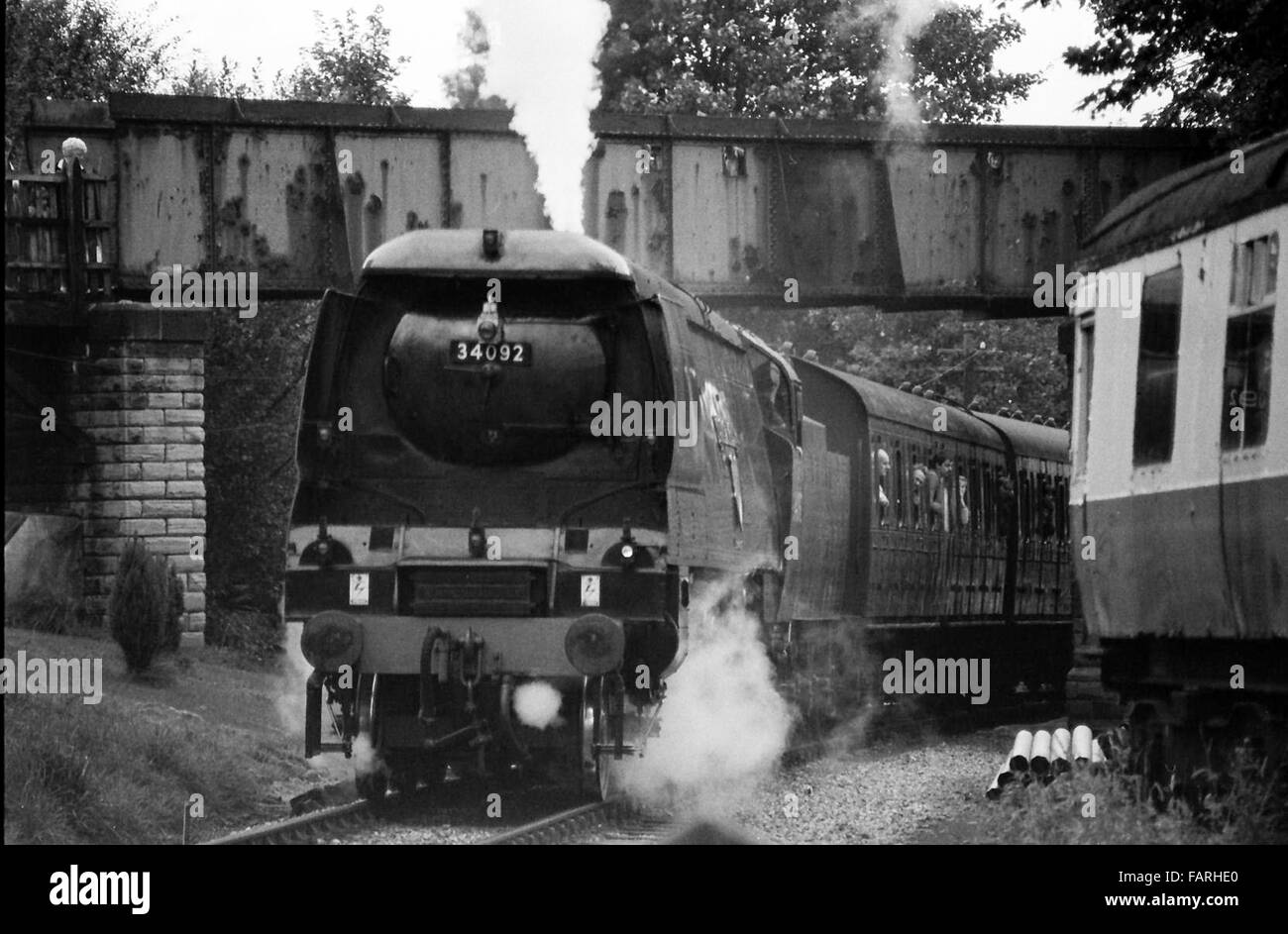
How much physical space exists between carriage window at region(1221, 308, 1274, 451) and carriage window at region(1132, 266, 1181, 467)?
0.64 metres

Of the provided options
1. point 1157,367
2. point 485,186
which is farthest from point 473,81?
point 1157,367

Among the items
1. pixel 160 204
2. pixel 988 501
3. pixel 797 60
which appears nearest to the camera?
pixel 160 204

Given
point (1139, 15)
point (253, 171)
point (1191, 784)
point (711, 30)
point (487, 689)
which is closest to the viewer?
point (1191, 784)

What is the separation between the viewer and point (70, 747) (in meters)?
11.1

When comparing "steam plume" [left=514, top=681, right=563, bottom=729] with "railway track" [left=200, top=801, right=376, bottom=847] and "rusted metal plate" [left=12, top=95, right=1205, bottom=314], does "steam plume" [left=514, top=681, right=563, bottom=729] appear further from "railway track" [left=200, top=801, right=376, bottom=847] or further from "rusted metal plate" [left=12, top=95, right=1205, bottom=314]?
"rusted metal plate" [left=12, top=95, right=1205, bottom=314]

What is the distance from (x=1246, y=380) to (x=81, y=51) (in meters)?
19.4

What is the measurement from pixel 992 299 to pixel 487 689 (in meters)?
11.0

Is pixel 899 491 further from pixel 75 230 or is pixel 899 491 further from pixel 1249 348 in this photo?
pixel 1249 348

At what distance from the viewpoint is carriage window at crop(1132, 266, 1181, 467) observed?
9664mm

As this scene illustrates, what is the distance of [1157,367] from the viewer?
984cm

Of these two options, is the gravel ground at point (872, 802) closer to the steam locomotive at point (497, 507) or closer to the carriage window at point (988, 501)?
the steam locomotive at point (497, 507)

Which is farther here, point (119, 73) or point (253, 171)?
point (119, 73)
